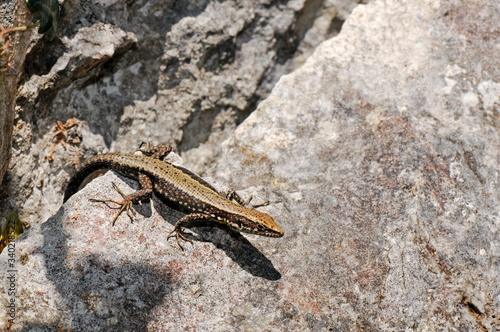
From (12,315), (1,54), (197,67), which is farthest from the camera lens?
(197,67)

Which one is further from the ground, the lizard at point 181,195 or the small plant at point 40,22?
the small plant at point 40,22

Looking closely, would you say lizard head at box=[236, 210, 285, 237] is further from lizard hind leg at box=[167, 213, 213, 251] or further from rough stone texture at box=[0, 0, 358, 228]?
rough stone texture at box=[0, 0, 358, 228]

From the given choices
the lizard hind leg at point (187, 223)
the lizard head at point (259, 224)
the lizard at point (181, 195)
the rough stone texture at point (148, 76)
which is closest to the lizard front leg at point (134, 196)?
the lizard at point (181, 195)

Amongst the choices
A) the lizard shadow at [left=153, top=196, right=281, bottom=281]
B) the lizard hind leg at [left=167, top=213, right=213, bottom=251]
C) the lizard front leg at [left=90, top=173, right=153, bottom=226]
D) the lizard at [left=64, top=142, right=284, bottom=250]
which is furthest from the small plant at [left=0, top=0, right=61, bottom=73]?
the lizard hind leg at [left=167, top=213, right=213, bottom=251]

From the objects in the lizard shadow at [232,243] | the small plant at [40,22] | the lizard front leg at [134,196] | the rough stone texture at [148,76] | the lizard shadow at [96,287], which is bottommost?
the lizard shadow at [232,243]

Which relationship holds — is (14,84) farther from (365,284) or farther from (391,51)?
(391,51)

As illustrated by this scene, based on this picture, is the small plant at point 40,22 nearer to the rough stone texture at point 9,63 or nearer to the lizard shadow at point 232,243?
the rough stone texture at point 9,63

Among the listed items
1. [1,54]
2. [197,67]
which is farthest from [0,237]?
[197,67]
